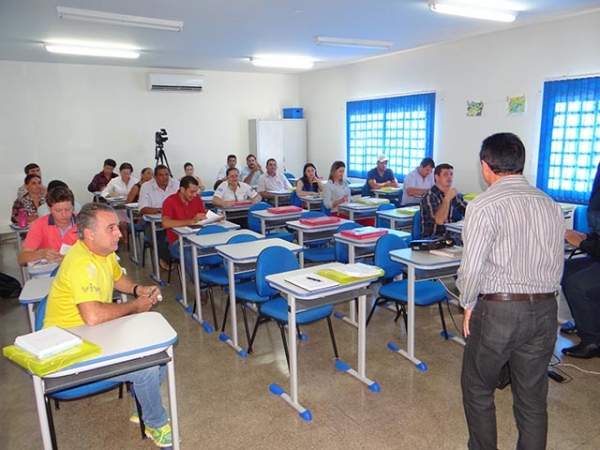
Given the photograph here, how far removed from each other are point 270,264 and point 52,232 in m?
1.65

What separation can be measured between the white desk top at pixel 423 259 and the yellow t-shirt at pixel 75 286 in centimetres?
197

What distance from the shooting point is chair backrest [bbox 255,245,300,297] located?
3.25 meters

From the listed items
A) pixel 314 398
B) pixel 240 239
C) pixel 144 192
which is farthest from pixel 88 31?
pixel 314 398

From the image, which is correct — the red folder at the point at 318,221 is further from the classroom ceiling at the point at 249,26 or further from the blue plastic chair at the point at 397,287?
the classroom ceiling at the point at 249,26

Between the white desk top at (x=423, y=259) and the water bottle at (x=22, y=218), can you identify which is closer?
the white desk top at (x=423, y=259)

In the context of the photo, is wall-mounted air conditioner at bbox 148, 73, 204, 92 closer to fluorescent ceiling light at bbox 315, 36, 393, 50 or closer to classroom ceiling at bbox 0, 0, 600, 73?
classroom ceiling at bbox 0, 0, 600, 73

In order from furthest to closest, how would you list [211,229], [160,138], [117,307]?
[160,138], [211,229], [117,307]

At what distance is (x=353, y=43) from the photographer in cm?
695

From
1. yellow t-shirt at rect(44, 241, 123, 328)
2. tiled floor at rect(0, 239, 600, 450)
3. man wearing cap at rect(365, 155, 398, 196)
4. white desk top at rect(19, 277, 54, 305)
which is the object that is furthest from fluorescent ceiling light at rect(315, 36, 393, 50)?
yellow t-shirt at rect(44, 241, 123, 328)

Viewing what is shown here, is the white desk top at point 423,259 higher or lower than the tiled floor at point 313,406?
higher

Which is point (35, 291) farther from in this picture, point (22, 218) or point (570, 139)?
point (570, 139)

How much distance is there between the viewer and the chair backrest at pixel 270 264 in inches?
128

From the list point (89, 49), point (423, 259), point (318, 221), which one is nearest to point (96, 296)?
point (423, 259)

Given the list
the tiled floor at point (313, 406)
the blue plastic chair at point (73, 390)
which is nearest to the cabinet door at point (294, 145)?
the tiled floor at point (313, 406)
